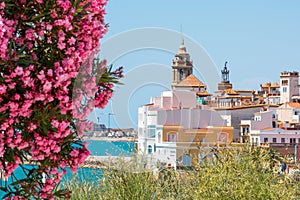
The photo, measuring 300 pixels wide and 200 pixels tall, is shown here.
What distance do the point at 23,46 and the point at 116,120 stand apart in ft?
7.53

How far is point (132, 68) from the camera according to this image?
13.2 feet

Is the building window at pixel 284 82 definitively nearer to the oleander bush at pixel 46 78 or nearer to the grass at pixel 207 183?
the grass at pixel 207 183

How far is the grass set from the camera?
4.03 metres

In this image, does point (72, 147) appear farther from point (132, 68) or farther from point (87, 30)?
point (132, 68)

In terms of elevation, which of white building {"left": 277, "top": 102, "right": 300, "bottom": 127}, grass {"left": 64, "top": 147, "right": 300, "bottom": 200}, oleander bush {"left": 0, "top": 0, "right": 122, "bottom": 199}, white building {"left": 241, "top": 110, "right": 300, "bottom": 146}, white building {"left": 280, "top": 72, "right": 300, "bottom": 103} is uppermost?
white building {"left": 280, "top": 72, "right": 300, "bottom": 103}

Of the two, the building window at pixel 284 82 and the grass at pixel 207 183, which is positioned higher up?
the building window at pixel 284 82

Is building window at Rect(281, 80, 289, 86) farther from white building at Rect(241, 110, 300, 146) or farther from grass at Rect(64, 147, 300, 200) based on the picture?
grass at Rect(64, 147, 300, 200)

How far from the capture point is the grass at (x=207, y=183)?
4.03m

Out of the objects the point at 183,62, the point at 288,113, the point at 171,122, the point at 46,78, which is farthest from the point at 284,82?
the point at 46,78

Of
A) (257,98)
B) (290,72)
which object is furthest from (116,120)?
(290,72)

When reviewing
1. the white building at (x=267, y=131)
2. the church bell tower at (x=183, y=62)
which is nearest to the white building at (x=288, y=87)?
the white building at (x=267, y=131)

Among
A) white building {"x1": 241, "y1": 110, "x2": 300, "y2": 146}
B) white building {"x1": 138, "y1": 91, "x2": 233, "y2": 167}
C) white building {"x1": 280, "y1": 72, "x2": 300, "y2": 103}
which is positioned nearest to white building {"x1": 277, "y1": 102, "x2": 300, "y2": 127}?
white building {"x1": 241, "y1": 110, "x2": 300, "y2": 146}

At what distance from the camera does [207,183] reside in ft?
13.6

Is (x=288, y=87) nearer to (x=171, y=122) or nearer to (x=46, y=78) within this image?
(x=171, y=122)
